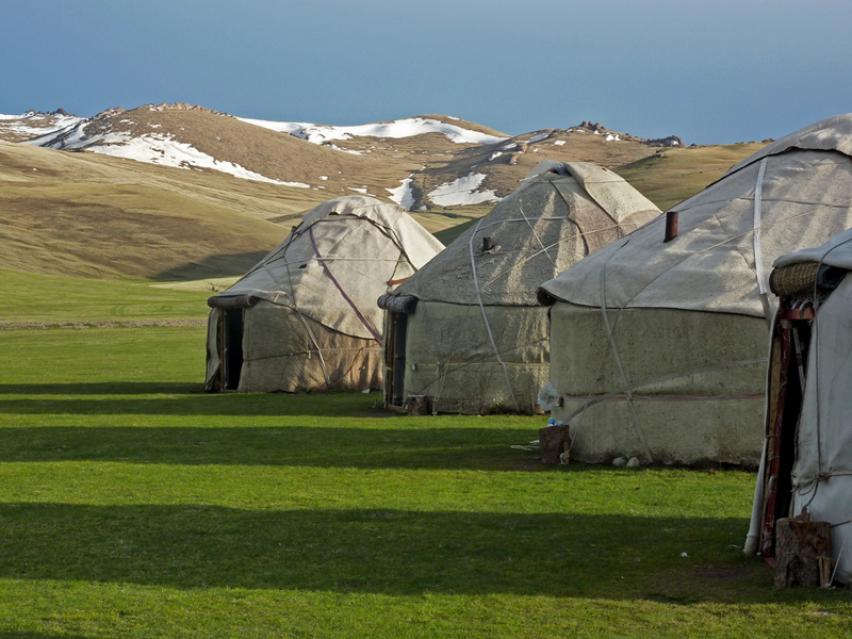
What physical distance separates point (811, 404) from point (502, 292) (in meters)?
11.1

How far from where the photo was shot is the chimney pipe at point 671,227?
13930 mm

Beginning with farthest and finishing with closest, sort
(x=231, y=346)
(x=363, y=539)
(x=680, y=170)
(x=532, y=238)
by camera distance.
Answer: (x=680, y=170), (x=231, y=346), (x=532, y=238), (x=363, y=539)

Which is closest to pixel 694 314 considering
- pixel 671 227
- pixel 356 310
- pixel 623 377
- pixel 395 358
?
pixel 623 377

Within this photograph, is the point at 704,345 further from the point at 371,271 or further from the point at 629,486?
the point at 371,271

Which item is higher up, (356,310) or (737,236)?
(737,236)

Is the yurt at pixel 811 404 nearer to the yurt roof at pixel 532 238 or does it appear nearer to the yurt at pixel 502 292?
the yurt at pixel 502 292

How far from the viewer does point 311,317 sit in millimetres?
24391

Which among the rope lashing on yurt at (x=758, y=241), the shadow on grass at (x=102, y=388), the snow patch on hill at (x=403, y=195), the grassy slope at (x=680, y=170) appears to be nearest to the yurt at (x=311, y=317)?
the shadow on grass at (x=102, y=388)

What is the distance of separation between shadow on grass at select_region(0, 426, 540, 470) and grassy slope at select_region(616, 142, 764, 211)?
262ft

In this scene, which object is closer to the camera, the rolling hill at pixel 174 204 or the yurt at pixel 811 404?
the yurt at pixel 811 404

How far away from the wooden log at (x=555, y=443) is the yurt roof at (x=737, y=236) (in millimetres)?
1360

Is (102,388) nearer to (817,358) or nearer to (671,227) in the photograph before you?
(671,227)

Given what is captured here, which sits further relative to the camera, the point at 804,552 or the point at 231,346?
the point at 231,346

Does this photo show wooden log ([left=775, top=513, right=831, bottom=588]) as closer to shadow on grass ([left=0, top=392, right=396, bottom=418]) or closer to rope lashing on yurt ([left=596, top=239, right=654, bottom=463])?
rope lashing on yurt ([left=596, top=239, right=654, bottom=463])
